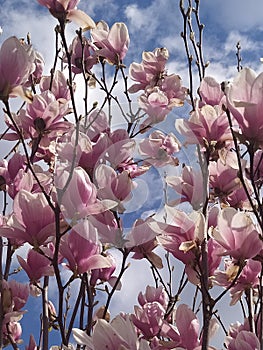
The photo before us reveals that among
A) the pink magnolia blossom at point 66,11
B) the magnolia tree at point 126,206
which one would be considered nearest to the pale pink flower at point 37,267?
the magnolia tree at point 126,206

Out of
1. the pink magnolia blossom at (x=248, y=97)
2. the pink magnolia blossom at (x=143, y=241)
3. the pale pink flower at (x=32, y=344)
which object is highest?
the pink magnolia blossom at (x=248, y=97)

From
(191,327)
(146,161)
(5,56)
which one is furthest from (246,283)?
(5,56)

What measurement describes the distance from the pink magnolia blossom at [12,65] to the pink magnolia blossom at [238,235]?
0.40m

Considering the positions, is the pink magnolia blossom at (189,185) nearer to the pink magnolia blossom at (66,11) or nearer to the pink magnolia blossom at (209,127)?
the pink magnolia blossom at (209,127)

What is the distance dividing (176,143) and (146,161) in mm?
110

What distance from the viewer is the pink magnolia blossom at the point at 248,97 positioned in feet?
2.69

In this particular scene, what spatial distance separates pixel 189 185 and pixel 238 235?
8.5 inches

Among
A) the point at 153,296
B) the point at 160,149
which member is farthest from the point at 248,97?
the point at 153,296

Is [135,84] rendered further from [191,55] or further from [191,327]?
[191,327]

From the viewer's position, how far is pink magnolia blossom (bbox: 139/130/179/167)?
124cm

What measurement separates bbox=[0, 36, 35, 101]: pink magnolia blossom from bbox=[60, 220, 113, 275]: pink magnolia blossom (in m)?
0.25

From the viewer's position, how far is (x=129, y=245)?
1.05m

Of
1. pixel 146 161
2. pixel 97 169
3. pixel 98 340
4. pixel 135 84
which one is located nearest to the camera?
pixel 98 340

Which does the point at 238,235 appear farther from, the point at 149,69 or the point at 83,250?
the point at 149,69
